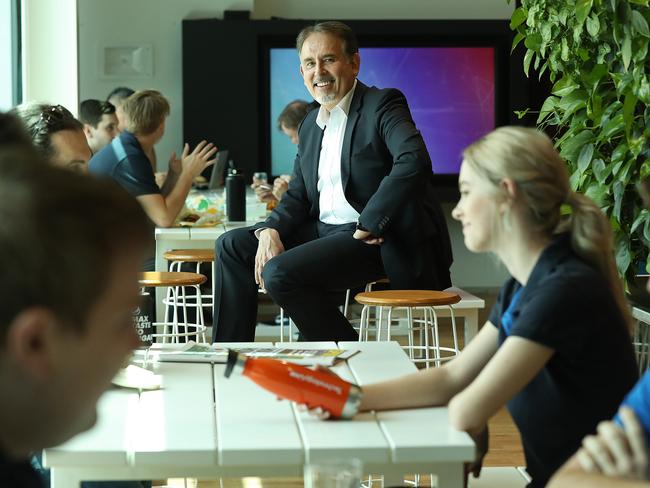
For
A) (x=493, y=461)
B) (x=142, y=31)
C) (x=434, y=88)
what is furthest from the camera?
(x=434, y=88)

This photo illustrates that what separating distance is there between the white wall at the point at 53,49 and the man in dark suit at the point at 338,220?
323 centimetres

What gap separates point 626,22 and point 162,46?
5.34m

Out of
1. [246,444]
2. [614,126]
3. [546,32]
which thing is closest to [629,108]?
[614,126]

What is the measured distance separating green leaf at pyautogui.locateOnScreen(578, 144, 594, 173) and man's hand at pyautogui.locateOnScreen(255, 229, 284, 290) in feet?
4.09

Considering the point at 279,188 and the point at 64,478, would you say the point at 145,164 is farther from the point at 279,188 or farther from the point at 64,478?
the point at 64,478

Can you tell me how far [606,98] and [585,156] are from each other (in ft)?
0.64

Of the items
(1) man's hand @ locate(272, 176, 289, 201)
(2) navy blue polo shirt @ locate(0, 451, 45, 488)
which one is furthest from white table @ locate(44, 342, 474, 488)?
(1) man's hand @ locate(272, 176, 289, 201)

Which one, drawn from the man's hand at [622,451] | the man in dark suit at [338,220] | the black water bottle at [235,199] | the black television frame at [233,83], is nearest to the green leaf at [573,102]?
the man in dark suit at [338,220]

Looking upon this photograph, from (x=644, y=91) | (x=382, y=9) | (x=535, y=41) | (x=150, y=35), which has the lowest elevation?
(x=644, y=91)

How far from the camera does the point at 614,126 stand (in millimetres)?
3242

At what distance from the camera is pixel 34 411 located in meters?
0.73

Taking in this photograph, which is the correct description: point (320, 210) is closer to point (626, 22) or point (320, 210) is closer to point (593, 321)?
point (626, 22)

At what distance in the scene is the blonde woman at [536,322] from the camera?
175cm

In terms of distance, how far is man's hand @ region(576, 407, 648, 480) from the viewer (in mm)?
1409
